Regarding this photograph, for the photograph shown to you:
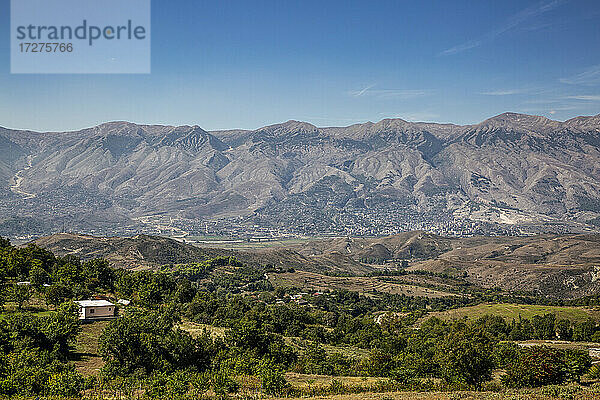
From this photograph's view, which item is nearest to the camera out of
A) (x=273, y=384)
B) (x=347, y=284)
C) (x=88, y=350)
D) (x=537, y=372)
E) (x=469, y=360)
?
(x=273, y=384)

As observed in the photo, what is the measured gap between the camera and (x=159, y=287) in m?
83.1

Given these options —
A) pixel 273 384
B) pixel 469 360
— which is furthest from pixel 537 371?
pixel 273 384

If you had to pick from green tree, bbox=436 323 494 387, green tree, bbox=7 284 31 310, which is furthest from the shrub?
green tree, bbox=7 284 31 310

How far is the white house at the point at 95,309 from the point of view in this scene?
59.5 m

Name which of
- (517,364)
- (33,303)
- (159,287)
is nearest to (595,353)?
(517,364)

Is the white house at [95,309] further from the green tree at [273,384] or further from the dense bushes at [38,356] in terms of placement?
the green tree at [273,384]

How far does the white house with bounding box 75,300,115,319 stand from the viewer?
5950 centimetres

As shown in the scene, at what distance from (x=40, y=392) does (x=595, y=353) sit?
206 feet

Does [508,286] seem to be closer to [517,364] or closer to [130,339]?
[517,364]

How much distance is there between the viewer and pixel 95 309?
60.3 metres

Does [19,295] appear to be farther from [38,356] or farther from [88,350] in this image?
[38,356]

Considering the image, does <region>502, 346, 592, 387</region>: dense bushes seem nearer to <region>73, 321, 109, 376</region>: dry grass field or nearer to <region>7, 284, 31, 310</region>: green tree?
<region>73, 321, 109, 376</region>: dry grass field

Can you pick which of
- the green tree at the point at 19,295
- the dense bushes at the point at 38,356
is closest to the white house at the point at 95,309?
the dense bushes at the point at 38,356

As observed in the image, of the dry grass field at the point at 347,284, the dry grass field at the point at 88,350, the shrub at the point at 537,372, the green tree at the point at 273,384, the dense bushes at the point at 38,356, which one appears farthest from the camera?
the dry grass field at the point at 347,284
